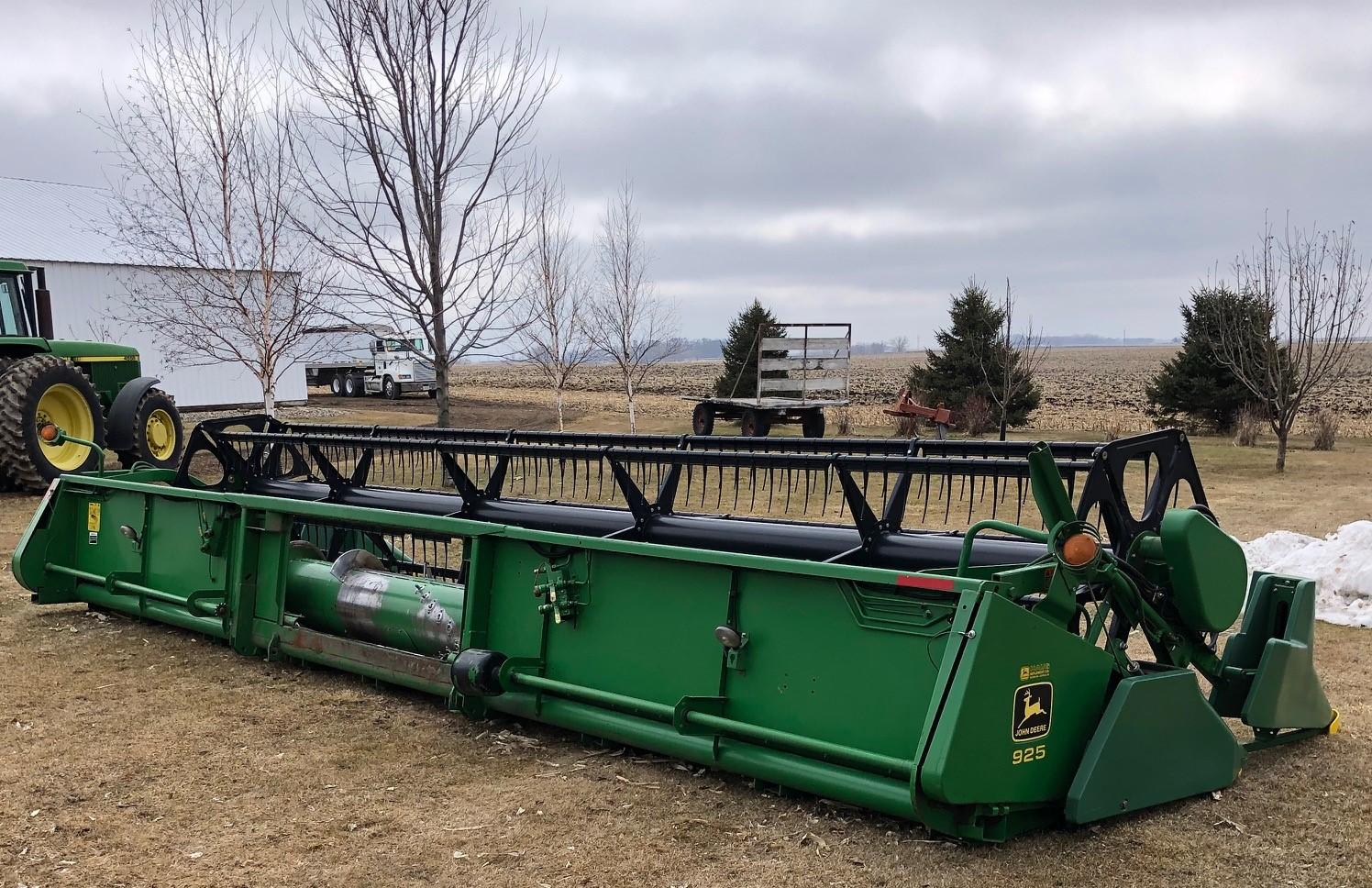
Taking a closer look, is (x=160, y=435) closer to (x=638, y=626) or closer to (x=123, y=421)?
(x=123, y=421)

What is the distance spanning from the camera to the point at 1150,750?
391 cm

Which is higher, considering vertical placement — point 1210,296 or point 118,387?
point 1210,296

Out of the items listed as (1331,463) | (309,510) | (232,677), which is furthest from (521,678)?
(1331,463)

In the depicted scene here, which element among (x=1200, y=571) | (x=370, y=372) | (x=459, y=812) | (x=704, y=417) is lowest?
(x=459, y=812)

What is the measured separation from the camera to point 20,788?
441 cm

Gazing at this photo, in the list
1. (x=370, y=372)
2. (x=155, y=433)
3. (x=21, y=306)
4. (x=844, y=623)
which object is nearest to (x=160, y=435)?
(x=155, y=433)

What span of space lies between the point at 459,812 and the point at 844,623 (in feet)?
5.24

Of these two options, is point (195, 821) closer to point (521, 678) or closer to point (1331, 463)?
point (521, 678)

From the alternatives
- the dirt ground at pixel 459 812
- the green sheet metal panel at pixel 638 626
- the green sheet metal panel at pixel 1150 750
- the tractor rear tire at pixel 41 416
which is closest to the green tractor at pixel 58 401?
the tractor rear tire at pixel 41 416

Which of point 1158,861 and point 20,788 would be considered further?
point 20,788

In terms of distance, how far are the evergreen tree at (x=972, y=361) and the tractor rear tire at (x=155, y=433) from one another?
15519 mm

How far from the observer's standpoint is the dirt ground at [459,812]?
11.9 ft

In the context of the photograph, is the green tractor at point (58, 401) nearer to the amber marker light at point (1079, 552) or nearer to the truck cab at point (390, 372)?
the amber marker light at point (1079, 552)

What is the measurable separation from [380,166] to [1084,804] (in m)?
11.0
